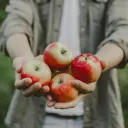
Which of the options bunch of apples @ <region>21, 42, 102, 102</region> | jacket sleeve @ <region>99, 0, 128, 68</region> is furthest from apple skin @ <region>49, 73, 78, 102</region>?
jacket sleeve @ <region>99, 0, 128, 68</region>

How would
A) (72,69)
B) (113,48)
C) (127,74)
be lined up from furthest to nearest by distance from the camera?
(127,74) → (113,48) → (72,69)


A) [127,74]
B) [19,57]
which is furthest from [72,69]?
[127,74]

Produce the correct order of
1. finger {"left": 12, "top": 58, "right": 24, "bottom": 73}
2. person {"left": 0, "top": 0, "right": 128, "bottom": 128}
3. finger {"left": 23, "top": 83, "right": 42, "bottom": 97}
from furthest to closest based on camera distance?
person {"left": 0, "top": 0, "right": 128, "bottom": 128}, finger {"left": 12, "top": 58, "right": 24, "bottom": 73}, finger {"left": 23, "top": 83, "right": 42, "bottom": 97}

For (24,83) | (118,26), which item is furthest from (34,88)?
(118,26)

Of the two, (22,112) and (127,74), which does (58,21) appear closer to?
(22,112)

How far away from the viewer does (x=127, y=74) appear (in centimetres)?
491

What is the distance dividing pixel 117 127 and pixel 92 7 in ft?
1.50

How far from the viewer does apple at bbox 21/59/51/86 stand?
250 cm

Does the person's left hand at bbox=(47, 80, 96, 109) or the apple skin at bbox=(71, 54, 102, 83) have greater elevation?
the apple skin at bbox=(71, 54, 102, 83)

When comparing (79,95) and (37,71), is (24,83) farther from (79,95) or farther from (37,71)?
(79,95)

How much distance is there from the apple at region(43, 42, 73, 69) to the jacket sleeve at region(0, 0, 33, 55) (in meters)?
0.25

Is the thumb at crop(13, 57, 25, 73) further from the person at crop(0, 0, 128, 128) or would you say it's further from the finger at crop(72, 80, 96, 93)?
the finger at crop(72, 80, 96, 93)

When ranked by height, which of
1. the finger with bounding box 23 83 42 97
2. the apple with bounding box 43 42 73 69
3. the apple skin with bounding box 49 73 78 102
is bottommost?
the apple skin with bounding box 49 73 78 102

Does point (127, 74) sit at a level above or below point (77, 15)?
below
